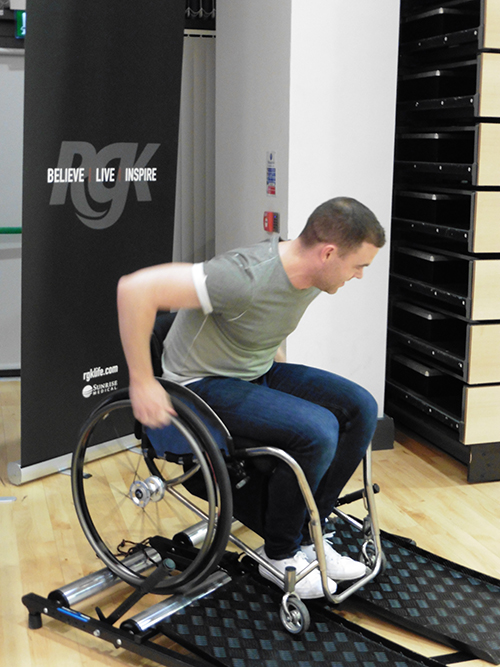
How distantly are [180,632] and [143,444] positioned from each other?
1.54ft

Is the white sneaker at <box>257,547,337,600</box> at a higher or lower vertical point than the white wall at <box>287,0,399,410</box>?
lower

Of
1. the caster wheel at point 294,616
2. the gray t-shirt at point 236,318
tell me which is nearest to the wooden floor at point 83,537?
the caster wheel at point 294,616

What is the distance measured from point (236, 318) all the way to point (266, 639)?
76cm

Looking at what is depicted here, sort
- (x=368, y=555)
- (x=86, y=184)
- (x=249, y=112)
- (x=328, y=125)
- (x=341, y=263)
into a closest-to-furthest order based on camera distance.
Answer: (x=341, y=263) < (x=368, y=555) < (x=86, y=184) < (x=328, y=125) < (x=249, y=112)

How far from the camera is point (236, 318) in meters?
1.89

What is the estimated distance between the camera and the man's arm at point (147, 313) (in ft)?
5.76

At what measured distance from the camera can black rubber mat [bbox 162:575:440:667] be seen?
1817 mm

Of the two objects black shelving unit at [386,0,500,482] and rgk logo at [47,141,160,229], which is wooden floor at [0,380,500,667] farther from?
rgk logo at [47,141,160,229]

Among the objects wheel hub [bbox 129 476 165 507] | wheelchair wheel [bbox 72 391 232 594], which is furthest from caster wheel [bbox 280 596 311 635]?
wheel hub [bbox 129 476 165 507]

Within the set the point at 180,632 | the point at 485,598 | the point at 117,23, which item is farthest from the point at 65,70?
the point at 485,598

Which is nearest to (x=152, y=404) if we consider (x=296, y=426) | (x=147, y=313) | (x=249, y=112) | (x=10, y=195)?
(x=147, y=313)

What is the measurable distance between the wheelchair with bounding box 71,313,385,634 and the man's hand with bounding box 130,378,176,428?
0.02m

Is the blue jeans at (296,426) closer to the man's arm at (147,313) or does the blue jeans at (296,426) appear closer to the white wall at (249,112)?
the man's arm at (147,313)

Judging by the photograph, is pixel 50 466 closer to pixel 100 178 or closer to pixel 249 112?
pixel 100 178
